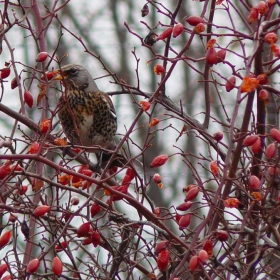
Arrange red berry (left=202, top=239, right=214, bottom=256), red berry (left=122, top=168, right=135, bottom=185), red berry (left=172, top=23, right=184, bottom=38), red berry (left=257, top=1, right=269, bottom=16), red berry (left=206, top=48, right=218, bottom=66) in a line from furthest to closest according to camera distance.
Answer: red berry (left=122, top=168, right=135, bottom=185) → red berry (left=172, top=23, right=184, bottom=38) → red berry (left=206, top=48, right=218, bottom=66) → red berry (left=257, top=1, right=269, bottom=16) → red berry (left=202, top=239, right=214, bottom=256)

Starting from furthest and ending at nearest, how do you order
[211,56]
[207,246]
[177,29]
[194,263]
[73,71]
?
1. [73,71]
2. [177,29]
3. [211,56]
4. [207,246]
5. [194,263]

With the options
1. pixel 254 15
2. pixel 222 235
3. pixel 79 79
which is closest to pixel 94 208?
pixel 222 235

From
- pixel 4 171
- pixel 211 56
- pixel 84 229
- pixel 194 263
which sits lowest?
pixel 194 263

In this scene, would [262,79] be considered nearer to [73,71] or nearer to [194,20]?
[194,20]

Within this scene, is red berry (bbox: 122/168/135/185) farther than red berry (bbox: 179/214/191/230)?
Yes

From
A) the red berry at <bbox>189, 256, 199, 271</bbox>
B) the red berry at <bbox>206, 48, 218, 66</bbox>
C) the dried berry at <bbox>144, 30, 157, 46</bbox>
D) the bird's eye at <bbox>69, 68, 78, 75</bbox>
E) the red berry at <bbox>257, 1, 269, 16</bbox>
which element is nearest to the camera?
the red berry at <bbox>189, 256, 199, 271</bbox>

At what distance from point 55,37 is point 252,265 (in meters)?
12.8

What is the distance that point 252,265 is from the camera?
298cm

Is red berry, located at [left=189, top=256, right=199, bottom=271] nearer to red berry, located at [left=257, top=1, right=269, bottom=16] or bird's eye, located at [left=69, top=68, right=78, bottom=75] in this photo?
red berry, located at [left=257, top=1, right=269, bottom=16]

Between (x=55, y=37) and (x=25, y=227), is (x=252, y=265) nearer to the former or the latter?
(x=25, y=227)

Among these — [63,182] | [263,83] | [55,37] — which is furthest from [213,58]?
[55,37]

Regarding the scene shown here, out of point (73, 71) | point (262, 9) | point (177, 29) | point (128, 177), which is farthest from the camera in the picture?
point (73, 71)

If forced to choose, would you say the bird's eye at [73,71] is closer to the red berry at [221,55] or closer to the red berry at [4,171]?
the red berry at [221,55]

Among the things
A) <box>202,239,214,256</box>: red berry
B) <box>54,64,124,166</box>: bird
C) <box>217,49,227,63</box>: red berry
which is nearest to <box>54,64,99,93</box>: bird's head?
<box>54,64,124,166</box>: bird
